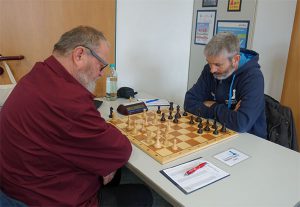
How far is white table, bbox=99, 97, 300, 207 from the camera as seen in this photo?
40.4 inches

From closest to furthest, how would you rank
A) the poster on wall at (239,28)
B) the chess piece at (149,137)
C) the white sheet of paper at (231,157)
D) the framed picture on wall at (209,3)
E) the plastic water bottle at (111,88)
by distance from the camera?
the white sheet of paper at (231,157) < the chess piece at (149,137) < the plastic water bottle at (111,88) < the poster on wall at (239,28) < the framed picture on wall at (209,3)

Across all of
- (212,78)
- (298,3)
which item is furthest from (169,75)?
(298,3)

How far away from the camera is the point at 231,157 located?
1.35 meters

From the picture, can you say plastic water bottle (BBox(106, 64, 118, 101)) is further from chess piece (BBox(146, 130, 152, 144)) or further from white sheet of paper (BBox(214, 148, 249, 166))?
white sheet of paper (BBox(214, 148, 249, 166))

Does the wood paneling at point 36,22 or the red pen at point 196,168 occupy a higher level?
the wood paneling at point 36,22

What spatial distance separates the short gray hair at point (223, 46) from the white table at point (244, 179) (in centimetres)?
61

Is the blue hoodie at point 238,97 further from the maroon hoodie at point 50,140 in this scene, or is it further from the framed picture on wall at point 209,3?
the framed picture on wall at point 209,3

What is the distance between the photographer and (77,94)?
1099 mm

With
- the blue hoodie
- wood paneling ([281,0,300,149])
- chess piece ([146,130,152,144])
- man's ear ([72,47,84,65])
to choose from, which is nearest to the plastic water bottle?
the blue hoodie

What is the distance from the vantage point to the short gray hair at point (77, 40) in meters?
1.21

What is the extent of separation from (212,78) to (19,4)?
5.06 ft

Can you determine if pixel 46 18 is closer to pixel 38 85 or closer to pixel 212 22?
pixel 38 85

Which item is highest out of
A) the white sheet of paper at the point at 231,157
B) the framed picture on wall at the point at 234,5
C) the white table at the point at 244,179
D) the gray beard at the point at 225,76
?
the framed picture on wall at the point at 234,5

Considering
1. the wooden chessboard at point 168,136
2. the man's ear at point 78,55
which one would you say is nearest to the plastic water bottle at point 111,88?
the wooden chessboard at point 168,136
